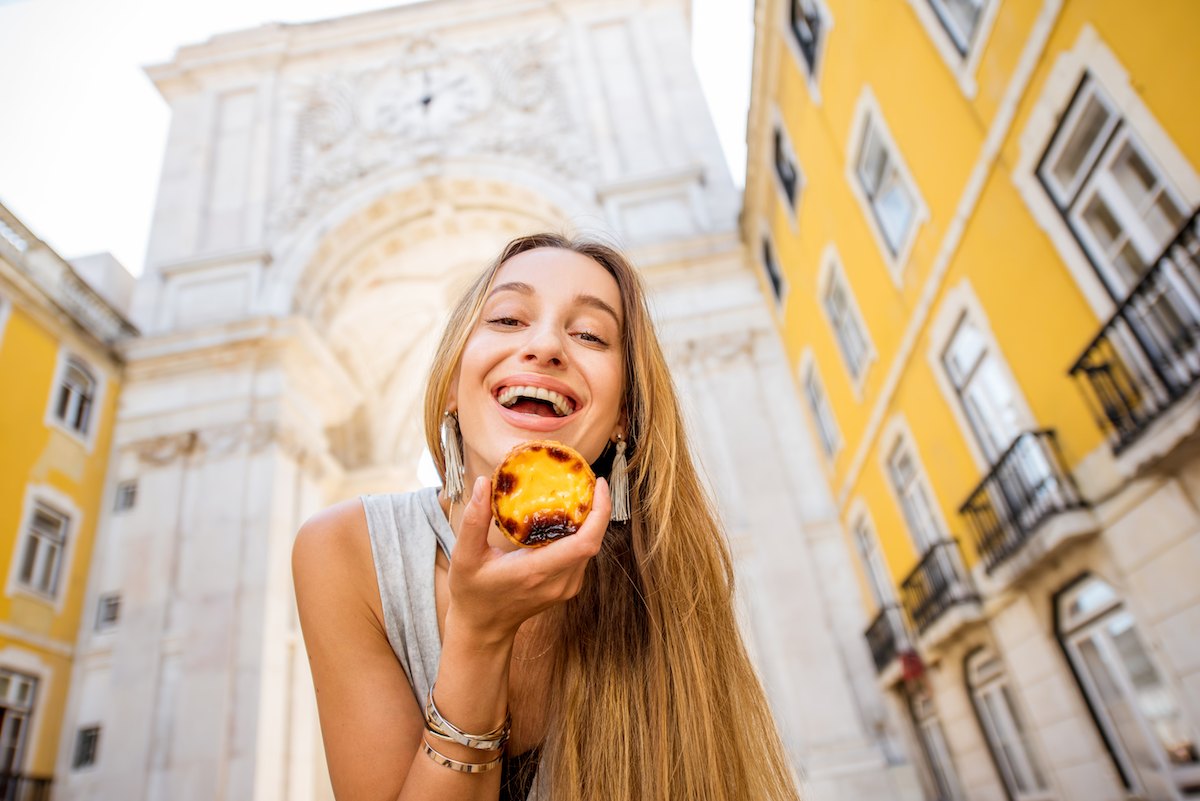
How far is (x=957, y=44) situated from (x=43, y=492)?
1485 cm

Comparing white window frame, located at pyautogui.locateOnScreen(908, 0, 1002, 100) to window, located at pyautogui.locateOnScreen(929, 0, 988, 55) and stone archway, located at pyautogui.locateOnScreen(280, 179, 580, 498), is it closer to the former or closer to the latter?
window, located at pyautogui.locateOnScreen(929, 0, 988, 55)

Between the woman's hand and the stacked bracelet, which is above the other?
the woman's hand

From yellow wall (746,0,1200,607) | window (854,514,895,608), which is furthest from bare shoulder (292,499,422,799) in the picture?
window (854,514,895,608)

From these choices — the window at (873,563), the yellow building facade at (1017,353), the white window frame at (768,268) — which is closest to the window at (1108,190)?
the yellow building facade at (1017,353)

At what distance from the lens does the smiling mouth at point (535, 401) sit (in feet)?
5.67

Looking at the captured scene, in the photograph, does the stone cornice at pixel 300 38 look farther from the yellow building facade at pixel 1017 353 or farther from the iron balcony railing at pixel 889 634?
the iron balcony railing at pixel 889 634

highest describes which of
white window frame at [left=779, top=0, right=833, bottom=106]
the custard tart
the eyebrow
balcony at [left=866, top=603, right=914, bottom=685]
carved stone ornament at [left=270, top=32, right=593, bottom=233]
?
carved stone ornament at [left=270, top=32, right=593, bottom=233]

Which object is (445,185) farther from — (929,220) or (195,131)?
(929,220)

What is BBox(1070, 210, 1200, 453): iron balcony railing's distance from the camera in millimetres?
4656

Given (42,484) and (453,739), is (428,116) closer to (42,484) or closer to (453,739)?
(42,484)

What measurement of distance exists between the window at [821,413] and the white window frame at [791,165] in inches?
106

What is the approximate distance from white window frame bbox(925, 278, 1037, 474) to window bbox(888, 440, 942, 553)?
1.55m

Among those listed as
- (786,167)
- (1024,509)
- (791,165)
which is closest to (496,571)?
(1024,509)

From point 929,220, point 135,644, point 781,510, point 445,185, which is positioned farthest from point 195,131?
point 929,220
